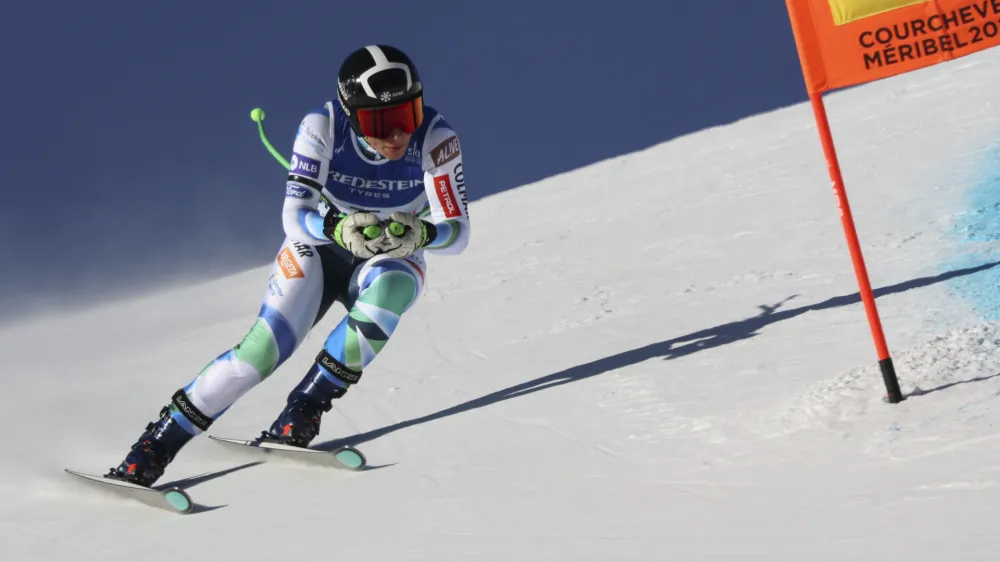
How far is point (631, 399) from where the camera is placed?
5406mm

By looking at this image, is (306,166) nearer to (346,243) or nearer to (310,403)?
(346,243)

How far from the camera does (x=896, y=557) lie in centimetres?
308

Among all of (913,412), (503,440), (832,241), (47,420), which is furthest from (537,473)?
(832,241)

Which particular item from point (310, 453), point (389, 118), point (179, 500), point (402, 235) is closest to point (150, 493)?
point (179, 500)

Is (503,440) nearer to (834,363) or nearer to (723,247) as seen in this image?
(834,363)

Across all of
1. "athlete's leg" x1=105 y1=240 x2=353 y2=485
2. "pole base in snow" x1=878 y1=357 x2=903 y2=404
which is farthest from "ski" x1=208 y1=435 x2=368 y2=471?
"pole base in snow" x1=878 y1=357 x2=903 y2=404

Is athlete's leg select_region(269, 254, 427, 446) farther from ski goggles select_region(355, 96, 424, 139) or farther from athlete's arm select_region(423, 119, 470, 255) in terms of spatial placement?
ski goggles select_region(355, 96, 424, 139)

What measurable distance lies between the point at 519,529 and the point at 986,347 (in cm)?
191

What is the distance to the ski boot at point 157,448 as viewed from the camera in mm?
5051

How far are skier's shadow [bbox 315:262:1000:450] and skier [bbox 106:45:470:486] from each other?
0.45 meters

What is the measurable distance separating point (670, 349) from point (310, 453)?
78.2 inches

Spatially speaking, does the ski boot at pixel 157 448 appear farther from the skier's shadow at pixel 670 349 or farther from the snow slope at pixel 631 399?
the skier's shadow at pixel 670 349

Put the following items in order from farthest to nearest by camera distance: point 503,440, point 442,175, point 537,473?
1. point 442,175
2. point 503,440
3. point 537,473

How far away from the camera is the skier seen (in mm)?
5211
